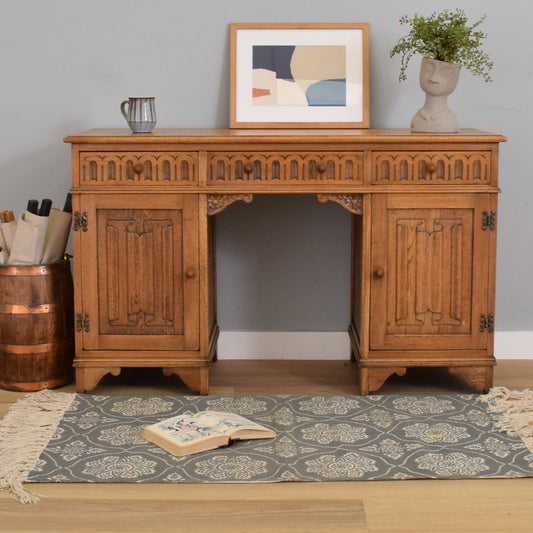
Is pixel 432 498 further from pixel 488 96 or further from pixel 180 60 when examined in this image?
pixel 180 60

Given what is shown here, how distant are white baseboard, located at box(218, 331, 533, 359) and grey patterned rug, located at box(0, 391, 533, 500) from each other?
1.84 ft

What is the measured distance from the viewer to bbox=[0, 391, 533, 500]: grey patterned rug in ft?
7.79

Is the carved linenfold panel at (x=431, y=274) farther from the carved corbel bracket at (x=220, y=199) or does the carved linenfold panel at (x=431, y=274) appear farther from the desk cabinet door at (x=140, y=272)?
the desk cabinet door at (x=140, y=272)

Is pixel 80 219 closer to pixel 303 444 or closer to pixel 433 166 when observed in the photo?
pixel 303 444

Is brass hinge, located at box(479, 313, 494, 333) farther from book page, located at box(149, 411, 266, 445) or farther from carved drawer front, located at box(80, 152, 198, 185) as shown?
carved drawer front, located at box(80, 152, 198, 185)

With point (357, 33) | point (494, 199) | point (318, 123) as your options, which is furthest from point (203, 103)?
point (494, 199)

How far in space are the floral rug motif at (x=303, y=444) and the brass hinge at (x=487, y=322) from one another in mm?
255

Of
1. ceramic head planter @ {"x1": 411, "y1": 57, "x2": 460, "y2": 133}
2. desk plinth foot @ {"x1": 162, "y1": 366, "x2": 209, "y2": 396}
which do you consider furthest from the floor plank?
ceramic head planter @ {"x1": 411, "y1": 57, "x2": 460, "y2": 133}

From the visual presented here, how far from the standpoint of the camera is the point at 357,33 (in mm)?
3359

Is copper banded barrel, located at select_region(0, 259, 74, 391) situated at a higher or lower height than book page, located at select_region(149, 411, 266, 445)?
higher

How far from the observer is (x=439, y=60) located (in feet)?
10.0

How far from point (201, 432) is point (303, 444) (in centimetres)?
32

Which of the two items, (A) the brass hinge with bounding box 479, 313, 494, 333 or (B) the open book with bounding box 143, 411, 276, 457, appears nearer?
(B) the open book with bounding box 143, 411, 276, 457

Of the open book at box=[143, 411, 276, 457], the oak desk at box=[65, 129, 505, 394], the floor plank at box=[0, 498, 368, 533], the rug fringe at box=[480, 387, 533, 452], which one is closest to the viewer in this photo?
the floor plank at box=[0, 498, 368, 533]
